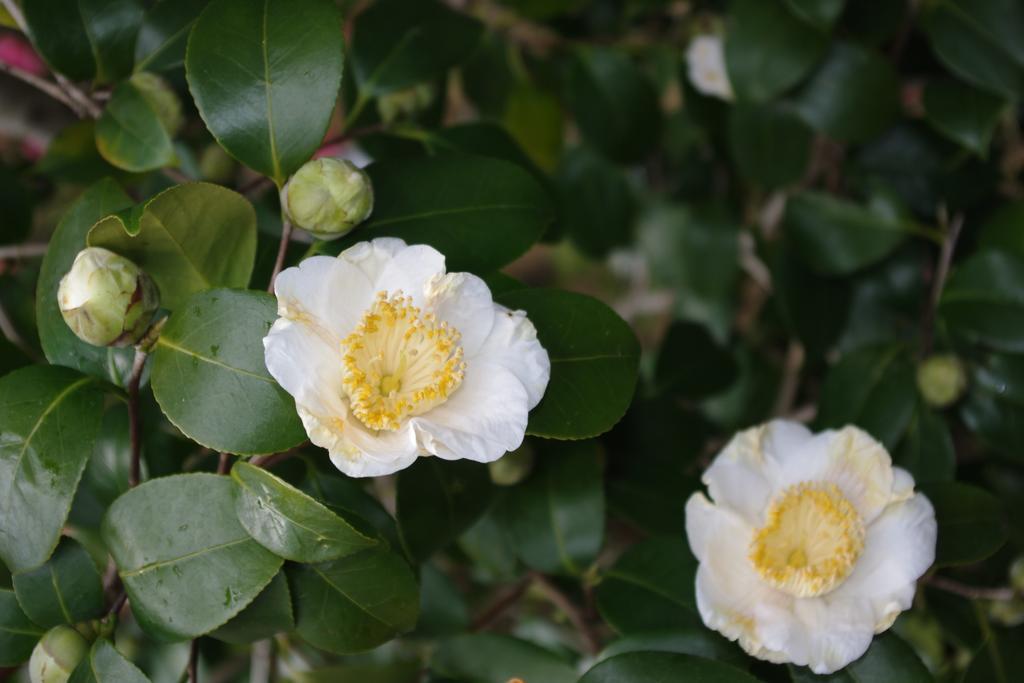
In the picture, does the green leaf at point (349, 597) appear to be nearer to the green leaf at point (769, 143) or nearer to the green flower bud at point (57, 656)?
the green flower bud at point (57, 656)

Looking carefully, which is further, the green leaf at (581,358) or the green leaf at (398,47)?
the green leaf at (398,47)

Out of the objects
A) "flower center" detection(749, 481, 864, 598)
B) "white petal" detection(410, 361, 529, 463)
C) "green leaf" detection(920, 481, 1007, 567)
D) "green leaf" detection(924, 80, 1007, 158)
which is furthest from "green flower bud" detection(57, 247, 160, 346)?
"green leaf" detection(924, 80, 1007, 158)

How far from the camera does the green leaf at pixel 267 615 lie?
28.7 inches

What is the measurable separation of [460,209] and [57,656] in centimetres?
45

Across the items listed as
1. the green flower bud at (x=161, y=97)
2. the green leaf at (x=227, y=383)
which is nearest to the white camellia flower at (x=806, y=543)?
the green leaf at (x=227, y=383)

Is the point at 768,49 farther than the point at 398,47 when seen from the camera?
Yes

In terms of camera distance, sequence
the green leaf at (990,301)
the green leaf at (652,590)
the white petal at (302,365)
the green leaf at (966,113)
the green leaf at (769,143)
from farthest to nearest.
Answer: the green leaf at (769,143), the green leaf at (966,113), the green leaf at (990,301), the green leaf at (652,590), the white petal at (302,365)

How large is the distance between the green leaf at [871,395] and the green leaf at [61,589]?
0.73m

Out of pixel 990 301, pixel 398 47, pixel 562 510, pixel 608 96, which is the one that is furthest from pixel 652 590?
pixel 608 96

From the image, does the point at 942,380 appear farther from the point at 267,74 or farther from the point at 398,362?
the point at 267,74

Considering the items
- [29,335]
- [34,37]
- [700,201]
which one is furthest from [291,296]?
[700,201]

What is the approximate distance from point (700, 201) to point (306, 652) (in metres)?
0.87

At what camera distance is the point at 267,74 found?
74cm

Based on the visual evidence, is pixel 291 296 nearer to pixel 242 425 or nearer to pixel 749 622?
pixel 242 425
